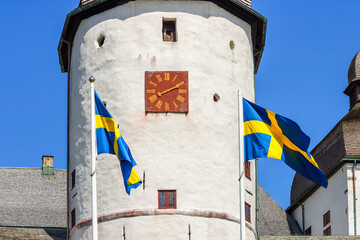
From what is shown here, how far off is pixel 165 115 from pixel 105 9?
5.40 metres

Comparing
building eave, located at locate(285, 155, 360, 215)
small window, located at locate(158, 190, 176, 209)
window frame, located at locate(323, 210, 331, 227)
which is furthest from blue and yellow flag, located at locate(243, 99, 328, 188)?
window frame, located at locate(323, 210, 331, 227)

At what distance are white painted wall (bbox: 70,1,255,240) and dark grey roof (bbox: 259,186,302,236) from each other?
17800 mm

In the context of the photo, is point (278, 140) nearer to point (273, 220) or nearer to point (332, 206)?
point (332, 206)

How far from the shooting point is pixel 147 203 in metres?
54.2

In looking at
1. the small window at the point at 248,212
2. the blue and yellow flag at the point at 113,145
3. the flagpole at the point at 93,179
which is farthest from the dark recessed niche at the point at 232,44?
the flagpole at the point at 93,179

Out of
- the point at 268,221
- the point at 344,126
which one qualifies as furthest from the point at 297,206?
the point at 344,126

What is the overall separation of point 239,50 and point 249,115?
11.5 m

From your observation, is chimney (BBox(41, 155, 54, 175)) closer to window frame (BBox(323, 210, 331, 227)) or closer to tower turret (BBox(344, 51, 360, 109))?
window frame (BBox(323, 210, 331, 227))

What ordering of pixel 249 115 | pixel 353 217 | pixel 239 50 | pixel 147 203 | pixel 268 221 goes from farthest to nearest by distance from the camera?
pixel 268 221, pixel 353 217, pixel 239 50, pixel 147 203, pixel 249 115

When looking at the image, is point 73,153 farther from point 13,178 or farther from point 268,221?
point 268,221

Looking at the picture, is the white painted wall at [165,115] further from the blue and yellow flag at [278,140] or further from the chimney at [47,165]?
the chimney at [47,165]

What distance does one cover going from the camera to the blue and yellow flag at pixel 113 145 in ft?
150

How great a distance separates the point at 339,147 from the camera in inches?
2825

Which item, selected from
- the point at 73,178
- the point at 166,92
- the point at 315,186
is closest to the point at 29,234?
the point at 73,178
